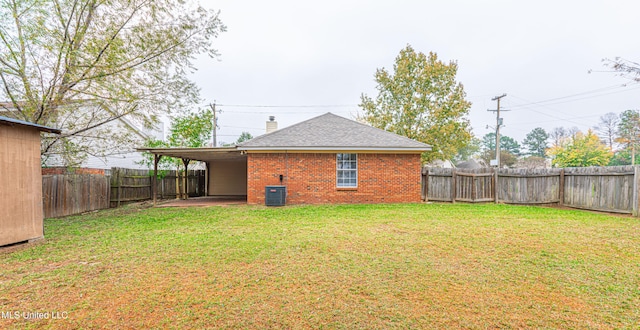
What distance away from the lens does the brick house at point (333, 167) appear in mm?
11750

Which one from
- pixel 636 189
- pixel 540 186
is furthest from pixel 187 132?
pixel 636 189

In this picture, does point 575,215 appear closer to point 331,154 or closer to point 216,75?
point 331,154

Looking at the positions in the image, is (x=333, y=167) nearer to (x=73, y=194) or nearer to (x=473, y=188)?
(x=473, y=188)

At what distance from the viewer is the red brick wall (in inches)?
466

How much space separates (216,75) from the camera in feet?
66.6

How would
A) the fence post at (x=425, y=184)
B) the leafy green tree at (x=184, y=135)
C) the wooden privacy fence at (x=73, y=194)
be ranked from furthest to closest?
the leafy green tree at (x=184, y=135), the fence post at (x=425, y=184), the wooden privacy fence at (x=73, y=194)

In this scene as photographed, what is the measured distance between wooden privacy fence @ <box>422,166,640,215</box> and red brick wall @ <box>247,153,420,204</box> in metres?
1.24

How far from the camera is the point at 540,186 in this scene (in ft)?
38.7

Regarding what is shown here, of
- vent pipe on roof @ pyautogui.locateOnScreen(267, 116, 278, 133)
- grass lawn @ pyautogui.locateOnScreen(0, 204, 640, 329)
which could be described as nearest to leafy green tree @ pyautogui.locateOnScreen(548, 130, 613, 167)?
grass lawn @ pyautogui.locateOnScreen(0, 204, 640, 329)

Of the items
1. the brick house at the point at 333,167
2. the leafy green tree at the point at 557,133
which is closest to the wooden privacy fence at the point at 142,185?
the brick house at the point at 333,167

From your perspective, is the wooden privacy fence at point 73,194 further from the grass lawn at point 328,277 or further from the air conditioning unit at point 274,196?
the air conditioning unit at point 274,196

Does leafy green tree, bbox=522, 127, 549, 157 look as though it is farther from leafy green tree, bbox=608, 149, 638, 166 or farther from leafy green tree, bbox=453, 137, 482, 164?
leafy green tree, bbox=608, 149, 638, 166

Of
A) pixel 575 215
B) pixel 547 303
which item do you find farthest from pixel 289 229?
pixel 575 215

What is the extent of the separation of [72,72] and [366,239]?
8.58m
